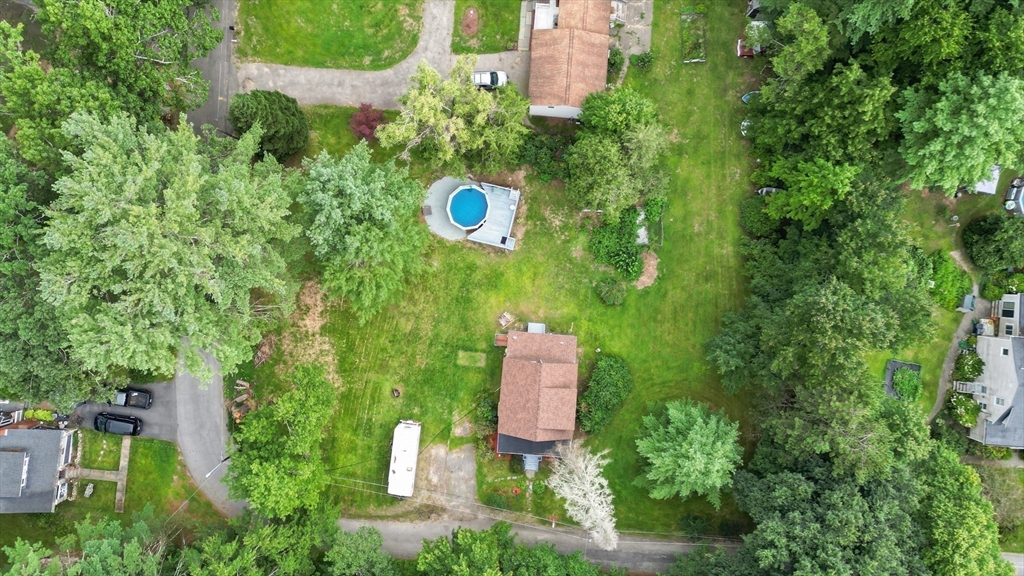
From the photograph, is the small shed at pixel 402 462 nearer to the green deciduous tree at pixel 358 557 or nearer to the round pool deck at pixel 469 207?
the green deciduous tree at pixel 358 557

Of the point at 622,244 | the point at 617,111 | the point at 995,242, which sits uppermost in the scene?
the point at 617,111

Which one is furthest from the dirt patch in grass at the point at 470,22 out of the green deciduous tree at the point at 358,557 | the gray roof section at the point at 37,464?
the gray roof section at the point at 37,464

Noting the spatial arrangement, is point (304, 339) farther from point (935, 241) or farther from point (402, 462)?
point (935, 241)

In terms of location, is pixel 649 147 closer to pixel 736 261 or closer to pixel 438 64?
pixel 736 261

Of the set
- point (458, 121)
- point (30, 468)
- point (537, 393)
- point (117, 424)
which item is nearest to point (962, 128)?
point (458, 121)

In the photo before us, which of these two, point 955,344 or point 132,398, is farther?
point 955,344

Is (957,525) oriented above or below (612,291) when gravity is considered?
below
